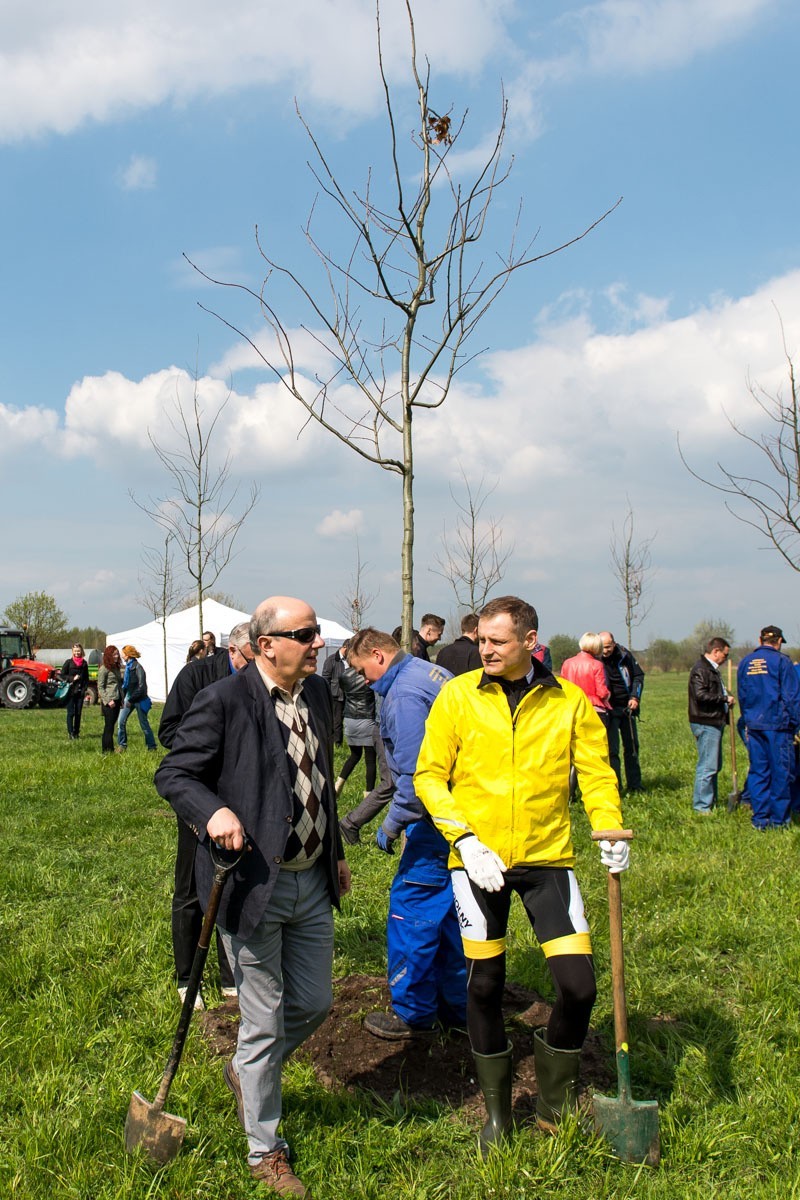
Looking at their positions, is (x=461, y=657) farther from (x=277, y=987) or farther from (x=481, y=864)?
(x=277, y=987)

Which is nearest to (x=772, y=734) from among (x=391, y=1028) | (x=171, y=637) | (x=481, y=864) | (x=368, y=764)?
(x=368, y=764)

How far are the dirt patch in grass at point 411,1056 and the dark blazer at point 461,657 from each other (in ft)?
15.5

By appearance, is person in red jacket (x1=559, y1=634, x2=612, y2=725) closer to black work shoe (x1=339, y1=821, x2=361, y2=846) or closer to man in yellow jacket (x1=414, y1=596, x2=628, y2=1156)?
black work shoe (x1=339, y1=821, x2=361, y2=846)

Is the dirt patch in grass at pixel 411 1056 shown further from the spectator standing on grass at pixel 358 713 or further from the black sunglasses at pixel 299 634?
the spectator standing on grass at pixel 358 713

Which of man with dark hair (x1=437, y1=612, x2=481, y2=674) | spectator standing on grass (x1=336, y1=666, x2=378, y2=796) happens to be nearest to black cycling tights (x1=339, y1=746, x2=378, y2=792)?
spectator standing on grass (x1=336, y1=666, x2=378, y2=796)

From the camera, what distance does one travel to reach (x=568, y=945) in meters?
3.53

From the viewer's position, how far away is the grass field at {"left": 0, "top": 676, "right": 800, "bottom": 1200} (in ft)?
11.1

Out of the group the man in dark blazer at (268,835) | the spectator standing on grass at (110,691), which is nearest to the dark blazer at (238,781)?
the man in dark blazer at (268,835)

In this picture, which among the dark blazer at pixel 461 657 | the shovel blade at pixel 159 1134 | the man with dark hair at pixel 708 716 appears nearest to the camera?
the shovel blade at pixel 159 1134

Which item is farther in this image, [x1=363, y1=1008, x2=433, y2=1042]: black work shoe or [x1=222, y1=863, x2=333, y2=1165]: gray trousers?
[x1=363, y1=1008, x2=433, y2=1042]: black work shoe

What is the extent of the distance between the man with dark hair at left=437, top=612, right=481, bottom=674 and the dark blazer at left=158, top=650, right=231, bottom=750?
4.21m

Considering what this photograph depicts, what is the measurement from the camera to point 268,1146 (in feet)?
11.1

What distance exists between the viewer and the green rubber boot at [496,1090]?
11.7ft

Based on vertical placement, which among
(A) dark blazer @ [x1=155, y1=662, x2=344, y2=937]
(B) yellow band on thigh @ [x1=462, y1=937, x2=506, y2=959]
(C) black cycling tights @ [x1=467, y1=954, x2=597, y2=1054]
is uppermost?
(A) dark blazer @ [x1=155, y1=662, x2=344, y2=937]
